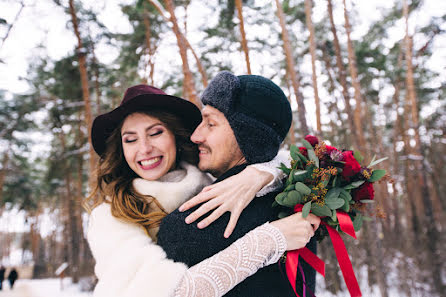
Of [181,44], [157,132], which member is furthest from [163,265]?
[181,44]

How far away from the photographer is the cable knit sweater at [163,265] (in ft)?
4.74

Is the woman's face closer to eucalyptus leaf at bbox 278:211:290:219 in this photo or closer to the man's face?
the man's face

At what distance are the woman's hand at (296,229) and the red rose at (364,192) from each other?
1.04ft

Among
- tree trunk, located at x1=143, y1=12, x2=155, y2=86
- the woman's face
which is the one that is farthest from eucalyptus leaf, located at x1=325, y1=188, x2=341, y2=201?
tree trunk, located at x1=143, y1=12, x2=155, y2=86

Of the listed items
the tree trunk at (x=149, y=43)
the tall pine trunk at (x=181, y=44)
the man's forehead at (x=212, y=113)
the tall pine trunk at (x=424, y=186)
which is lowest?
the tall pine trunk at (x=424, y=186)

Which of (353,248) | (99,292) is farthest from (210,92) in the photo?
Result: (353,248)

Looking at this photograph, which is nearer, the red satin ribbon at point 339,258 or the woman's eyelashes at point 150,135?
the red satin ribbon at point 339,258

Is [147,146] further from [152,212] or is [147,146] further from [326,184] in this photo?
[326,184]

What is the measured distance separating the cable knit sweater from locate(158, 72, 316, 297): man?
0.32ft

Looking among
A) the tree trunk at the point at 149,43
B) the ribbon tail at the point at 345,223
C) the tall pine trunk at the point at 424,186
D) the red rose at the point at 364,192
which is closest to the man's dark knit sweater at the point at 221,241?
the ribbon tail at the point at 345,223

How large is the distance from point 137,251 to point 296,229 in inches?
33.5

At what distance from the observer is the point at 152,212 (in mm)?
1911

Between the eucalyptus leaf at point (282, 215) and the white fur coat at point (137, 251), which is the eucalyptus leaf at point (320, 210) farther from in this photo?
the white fur coat at point (137, 251)

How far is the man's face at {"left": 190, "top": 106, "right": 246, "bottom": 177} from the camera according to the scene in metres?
1.88
